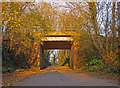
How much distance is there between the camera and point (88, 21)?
1150 centimetres

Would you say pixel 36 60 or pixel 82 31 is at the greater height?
pixel 82 31

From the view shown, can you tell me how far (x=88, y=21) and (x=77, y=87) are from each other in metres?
6.56

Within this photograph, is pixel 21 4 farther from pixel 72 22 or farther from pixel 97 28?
pixel 97 28

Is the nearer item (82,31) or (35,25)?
(35,25)

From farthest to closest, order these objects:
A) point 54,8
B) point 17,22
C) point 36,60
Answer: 1. point 36,60
2. point 54,8
3. point 17,22

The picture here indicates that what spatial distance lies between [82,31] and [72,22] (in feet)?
3.91

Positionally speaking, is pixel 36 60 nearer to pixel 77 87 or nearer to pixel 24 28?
pixel 24 28

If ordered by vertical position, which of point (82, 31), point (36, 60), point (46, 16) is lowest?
point (36, 60)

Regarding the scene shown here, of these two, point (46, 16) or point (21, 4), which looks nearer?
point (21, 4)

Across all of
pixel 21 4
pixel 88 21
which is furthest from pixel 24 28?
pixel 88 21

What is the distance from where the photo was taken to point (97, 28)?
1147cm

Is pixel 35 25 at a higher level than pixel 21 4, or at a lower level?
lower

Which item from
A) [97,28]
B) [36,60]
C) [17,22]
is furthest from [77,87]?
[36,60]

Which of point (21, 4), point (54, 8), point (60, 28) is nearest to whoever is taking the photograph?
point (21, 4)
